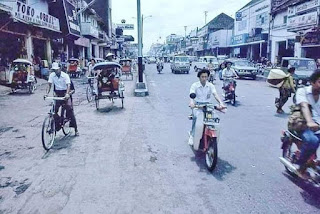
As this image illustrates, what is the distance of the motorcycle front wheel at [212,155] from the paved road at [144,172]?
128mm

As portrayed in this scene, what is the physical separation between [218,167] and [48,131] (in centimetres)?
365

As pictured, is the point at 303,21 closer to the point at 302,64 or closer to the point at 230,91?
the point at 302,64

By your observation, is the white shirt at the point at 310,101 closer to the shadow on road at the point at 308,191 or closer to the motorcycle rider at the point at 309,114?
the motorcycle rider at the point at 309,114

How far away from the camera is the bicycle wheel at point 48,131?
6262mm

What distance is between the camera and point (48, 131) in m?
6.43

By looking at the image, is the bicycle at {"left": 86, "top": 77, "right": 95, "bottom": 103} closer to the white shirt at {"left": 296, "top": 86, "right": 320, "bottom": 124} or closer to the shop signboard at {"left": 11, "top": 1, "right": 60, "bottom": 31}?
the shop signboard at {"left": 11, "top": 1, "right": 60, "bottom": 31}

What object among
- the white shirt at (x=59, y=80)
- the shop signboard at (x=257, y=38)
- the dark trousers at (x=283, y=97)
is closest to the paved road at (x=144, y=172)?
the white shirt at (x=59, y=80)

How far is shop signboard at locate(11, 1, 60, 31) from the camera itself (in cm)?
1753

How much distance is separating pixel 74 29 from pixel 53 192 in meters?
28.9

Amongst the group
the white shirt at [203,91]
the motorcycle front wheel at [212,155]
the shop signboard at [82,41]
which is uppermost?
the shop signboard at [82,41]

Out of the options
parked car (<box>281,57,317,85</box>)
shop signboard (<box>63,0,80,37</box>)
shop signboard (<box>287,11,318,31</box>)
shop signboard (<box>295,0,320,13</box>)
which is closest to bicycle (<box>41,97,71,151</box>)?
parked car (<box>281,57,317,85</box>)

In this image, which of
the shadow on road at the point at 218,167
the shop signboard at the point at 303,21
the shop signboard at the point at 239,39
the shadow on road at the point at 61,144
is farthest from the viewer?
the shop signboard at the point at 239,39

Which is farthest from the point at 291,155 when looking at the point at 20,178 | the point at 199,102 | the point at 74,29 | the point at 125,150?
the point at 74,29

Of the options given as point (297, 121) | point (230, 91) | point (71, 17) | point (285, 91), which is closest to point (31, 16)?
point (71, 17)
